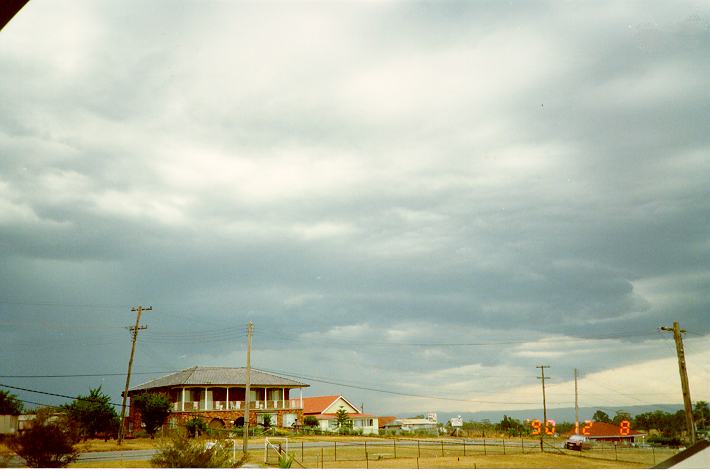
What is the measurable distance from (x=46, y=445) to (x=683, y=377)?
1544cm

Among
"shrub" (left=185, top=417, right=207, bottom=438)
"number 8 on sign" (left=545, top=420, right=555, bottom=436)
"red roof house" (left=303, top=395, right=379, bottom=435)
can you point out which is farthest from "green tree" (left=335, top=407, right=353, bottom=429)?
"shrub" (left=185, top=417, right=207, bottom=438)

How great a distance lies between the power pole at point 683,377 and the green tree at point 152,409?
16.2m

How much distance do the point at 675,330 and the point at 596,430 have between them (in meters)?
29.7

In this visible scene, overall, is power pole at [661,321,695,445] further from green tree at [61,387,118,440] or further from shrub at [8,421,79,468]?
green tree at [61,387,118,440]

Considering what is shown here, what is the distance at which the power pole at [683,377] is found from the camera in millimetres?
14406

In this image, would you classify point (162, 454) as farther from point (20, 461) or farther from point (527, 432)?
Answer: point (527, 432)

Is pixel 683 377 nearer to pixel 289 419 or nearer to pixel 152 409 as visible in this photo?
pixel 289 419

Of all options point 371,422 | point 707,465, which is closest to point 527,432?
point 371,422

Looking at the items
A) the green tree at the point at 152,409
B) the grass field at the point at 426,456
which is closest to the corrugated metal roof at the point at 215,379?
the green tree at the point at 152,409

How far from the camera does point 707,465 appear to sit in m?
2.66

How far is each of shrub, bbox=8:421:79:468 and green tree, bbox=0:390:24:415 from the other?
64 cm

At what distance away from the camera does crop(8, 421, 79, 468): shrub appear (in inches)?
261
